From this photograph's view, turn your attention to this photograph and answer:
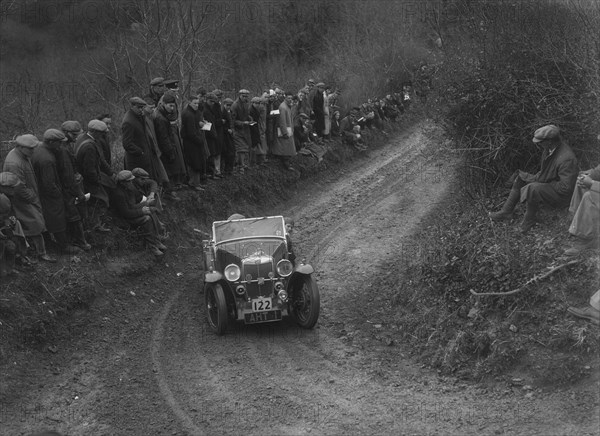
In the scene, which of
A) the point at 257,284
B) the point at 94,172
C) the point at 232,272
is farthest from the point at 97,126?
the point at 257,284

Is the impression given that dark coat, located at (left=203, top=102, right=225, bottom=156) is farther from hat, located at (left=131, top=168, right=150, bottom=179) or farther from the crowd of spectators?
hat, located at (left=131, top=168, right=150, bottom=179)

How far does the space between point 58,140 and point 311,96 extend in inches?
450

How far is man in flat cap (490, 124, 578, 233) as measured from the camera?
11320mm

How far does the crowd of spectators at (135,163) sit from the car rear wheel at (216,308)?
2795 mm

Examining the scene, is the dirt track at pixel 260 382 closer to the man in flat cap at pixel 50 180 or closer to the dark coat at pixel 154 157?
the man in flat cap at pixel 50 180

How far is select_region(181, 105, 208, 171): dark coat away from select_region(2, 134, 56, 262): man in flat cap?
4396 millimetres

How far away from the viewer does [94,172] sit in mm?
12875

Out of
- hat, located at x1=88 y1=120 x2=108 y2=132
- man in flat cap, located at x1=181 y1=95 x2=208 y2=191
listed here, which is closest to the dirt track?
man in flat cap, located at x1=181 y1=95 x2=208 y2=191

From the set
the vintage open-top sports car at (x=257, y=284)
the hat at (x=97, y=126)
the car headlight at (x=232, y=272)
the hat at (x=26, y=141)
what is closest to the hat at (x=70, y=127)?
the hat at (x=97, y=126)

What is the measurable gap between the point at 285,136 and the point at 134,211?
259 inches

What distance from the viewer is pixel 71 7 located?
40000 millimetres

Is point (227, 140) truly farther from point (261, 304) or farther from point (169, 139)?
point (261, 304)

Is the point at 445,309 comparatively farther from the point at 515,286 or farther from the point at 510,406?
the point at 510,406

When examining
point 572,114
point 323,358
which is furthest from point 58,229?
point 572,114
